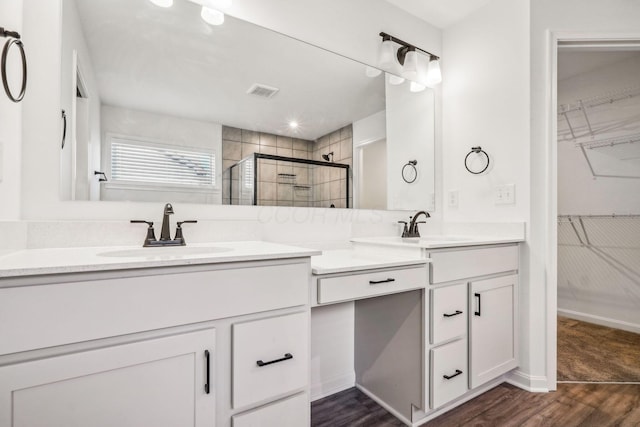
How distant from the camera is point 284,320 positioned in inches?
41.2

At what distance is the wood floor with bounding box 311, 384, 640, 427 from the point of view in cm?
153

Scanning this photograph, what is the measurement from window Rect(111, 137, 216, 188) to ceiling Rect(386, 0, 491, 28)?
5.38ft

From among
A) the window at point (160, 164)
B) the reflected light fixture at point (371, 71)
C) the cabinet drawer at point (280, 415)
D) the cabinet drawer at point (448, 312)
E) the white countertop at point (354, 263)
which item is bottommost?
the cabinet drawer at point (280, 415)

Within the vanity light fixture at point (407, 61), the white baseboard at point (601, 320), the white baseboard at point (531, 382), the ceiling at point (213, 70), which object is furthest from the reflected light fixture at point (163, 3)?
the white baseboard at point (601, 320)

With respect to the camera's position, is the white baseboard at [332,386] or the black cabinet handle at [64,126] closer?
the black cabinet handle at [64,126]

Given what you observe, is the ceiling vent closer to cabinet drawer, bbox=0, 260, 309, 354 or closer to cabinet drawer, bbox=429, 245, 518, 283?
cabinet drawer, bbox=0, 260, 309, 354

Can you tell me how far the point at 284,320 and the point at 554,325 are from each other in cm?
174

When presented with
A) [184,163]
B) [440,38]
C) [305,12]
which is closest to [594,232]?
[440,38]

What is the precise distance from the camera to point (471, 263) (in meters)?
1.67

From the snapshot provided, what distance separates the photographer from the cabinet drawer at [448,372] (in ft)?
4.89

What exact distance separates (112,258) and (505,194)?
2.11 meters

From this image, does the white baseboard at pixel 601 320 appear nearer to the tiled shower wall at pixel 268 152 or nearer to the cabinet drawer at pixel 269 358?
the tiled shower wall at pixel 268 152

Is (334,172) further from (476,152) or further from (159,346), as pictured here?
(159,346)

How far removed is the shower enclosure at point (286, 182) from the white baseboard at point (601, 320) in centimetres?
286
